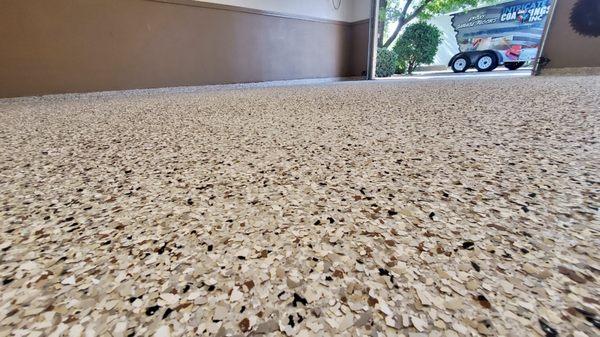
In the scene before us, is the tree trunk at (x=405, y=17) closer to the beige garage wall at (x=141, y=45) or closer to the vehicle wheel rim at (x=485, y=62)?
the vehicle wheel rim at (x=485, y=62)

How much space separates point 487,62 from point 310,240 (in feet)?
25.7

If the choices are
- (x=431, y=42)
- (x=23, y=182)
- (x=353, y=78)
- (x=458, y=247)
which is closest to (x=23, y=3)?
(x=23, y=182)

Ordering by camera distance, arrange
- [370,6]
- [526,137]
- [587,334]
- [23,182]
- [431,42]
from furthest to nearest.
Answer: [431,42], [370,6], [526,137], [23,182], [587,334]

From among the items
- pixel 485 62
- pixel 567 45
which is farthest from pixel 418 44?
pixel 567 45

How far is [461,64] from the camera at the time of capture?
21.2 ft

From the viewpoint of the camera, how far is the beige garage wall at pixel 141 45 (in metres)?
2.15

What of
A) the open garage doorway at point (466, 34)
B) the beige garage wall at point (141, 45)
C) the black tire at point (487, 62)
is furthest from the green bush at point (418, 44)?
the beige garage wall at point (141, 45)

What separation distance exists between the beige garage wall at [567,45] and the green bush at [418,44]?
14.8 feet

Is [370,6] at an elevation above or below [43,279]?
above

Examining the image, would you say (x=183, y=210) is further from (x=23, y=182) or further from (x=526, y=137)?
(x=526, y=137)

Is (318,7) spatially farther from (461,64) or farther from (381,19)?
(461,64)

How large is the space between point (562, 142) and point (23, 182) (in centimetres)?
101

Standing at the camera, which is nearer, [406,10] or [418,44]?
[406,10]

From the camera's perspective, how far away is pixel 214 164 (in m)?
0.51
